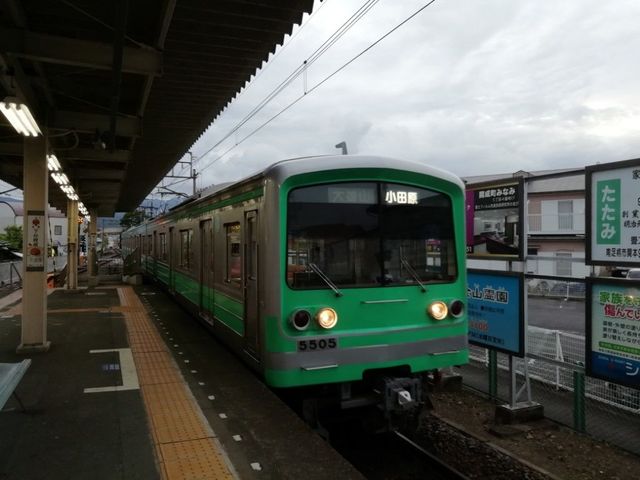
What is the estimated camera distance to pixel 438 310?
16.3 ft

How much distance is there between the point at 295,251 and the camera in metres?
4.55

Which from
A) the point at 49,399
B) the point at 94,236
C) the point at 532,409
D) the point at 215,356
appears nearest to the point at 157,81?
the point at 215,356

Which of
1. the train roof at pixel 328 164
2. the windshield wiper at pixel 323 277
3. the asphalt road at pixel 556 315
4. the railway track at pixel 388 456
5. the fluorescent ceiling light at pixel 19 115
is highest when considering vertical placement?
the fluorescent ceiling light at pixel 19 115

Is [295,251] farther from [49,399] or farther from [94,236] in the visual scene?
[94,236]

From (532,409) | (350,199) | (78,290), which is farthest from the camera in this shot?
(78,290)

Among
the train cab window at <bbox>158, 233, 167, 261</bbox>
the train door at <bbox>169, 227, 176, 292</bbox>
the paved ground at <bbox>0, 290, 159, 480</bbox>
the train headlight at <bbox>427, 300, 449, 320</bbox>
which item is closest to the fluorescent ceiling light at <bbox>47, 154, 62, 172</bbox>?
the train door at <bbox>169, 227, 176, 292</bbox>

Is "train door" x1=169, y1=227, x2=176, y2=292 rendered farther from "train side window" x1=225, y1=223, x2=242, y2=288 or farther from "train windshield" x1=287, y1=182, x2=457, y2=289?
"train windshield" x1=287, y1=182, x2=457, y2=289

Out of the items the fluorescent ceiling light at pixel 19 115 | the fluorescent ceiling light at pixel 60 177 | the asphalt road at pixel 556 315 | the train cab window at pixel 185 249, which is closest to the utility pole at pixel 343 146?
the fluorescent ceiling light at pixel 19 115

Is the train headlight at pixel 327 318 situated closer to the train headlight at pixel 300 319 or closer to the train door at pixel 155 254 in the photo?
the train headlight at pixel 300 319

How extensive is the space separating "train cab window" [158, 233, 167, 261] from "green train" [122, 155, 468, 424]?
836 cm

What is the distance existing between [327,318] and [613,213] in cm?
273

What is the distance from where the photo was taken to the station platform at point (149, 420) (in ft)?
12.2

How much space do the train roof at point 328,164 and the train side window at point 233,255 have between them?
1474 millimetres

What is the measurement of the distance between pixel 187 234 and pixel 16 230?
4150cm
